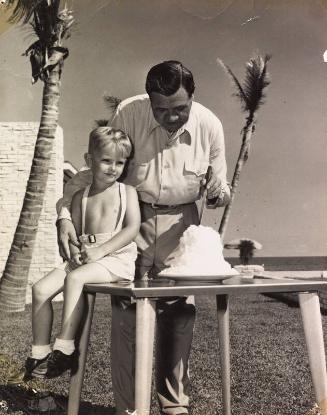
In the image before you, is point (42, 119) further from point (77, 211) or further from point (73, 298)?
point (73, 298)

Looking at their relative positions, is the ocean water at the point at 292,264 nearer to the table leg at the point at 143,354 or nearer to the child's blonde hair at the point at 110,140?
the child's blonde hair at the point at 110,140

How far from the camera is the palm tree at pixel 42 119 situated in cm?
993

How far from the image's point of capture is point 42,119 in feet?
33.3

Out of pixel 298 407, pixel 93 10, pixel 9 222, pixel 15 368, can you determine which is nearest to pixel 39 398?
pixel 298 407

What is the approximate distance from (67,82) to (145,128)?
8.45m

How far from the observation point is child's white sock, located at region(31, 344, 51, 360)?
3114 mm

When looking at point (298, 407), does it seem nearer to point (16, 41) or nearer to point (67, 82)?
point (16, 41)

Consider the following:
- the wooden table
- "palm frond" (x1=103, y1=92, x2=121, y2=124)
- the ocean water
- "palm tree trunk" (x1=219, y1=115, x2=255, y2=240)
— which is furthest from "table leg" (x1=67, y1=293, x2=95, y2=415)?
the ocean water

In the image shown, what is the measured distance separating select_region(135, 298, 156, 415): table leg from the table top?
9cm

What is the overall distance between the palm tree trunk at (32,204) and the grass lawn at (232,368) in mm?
469

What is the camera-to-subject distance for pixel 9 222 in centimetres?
1201

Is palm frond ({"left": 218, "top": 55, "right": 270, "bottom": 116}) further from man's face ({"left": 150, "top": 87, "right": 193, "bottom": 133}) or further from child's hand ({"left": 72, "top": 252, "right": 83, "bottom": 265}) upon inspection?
child's hand ({"left": 72, "top": 252, "right": 83, "bottom": 265})

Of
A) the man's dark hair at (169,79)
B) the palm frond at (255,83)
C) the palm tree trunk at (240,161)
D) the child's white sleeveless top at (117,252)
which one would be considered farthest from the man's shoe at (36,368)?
the palm tree trunk at (240,161)

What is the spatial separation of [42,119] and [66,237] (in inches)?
279
